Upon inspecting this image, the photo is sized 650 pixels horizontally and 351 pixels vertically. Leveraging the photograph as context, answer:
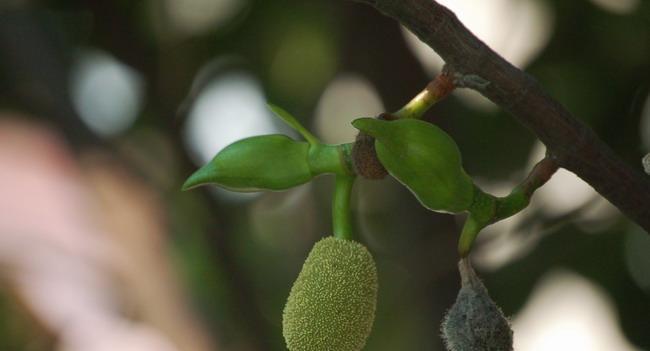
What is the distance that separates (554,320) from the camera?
Result: 86cm

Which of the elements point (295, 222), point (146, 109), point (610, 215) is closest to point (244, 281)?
point (295, 222)

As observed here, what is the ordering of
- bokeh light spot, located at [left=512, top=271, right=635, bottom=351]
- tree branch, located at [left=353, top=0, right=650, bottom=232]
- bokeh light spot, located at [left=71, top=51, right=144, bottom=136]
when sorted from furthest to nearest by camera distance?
bokeh light spot, located at [left=71, top=51, right=144, bottom=136]
bokeh light spot, located at [left=512, top=271, right=635, bottom=351]
tree branch, located at [left=353, top=0, right=650, bottom=232]

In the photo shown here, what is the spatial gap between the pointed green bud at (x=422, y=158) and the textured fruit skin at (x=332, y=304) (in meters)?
0.04

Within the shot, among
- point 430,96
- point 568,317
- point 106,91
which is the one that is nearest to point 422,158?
point 430,96

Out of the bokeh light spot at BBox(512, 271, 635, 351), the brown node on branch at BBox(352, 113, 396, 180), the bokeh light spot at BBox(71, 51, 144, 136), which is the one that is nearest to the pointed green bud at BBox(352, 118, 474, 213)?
the brown node on branch at BBox(352, 113, 396, 180)

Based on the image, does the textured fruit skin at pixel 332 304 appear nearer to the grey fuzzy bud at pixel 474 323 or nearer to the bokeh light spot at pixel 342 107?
the grey fuzzy bud at pixel 474 323

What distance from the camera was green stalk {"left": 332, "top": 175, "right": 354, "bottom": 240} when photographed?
383 millimetres

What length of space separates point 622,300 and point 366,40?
0.32 meters

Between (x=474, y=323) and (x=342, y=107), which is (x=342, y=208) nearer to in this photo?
(x=474, y=323)

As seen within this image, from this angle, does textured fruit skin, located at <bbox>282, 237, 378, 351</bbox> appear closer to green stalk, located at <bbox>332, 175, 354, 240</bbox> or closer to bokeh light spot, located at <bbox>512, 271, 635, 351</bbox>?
green stalk, located at <bbox>332, 175, 354, 240</bbox>

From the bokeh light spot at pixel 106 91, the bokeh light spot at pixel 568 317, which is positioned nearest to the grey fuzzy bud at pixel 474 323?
the bokeh light spot at pixel 568 317

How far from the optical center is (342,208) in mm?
384

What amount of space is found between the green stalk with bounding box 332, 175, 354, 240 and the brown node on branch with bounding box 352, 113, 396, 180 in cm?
3

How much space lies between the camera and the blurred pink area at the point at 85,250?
878mm
